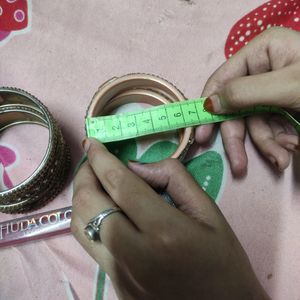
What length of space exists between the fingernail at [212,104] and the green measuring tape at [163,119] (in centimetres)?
1

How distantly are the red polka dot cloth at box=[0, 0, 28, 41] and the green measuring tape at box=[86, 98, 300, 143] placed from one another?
0.33 meters

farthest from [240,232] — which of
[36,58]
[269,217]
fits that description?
[36,58]

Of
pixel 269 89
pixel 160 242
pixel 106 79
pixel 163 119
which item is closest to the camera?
pixel 160 242

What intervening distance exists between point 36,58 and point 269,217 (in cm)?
57

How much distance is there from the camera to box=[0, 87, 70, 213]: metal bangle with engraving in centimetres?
59

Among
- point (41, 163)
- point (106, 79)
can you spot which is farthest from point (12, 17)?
point (41, 163)

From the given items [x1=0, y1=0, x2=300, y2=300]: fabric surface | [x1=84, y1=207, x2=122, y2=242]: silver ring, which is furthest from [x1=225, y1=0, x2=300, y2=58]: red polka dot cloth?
[x1=84, y1=207, x2=122, y2=242]: silver ring

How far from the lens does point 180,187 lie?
53 cm

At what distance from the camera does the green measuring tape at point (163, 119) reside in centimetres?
64

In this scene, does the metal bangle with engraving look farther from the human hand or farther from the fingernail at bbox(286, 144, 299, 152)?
the fingernail at bbox(286, 144, 299, 152)

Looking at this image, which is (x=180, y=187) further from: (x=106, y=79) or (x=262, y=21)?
(x=262, y=21)

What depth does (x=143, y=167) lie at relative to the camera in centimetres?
56

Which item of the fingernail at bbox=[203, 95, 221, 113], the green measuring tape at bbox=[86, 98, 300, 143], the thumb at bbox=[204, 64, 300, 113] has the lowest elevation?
the green measuring tape at bbox=[86, 98, 300, 143]

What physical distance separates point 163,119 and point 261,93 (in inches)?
6.9
